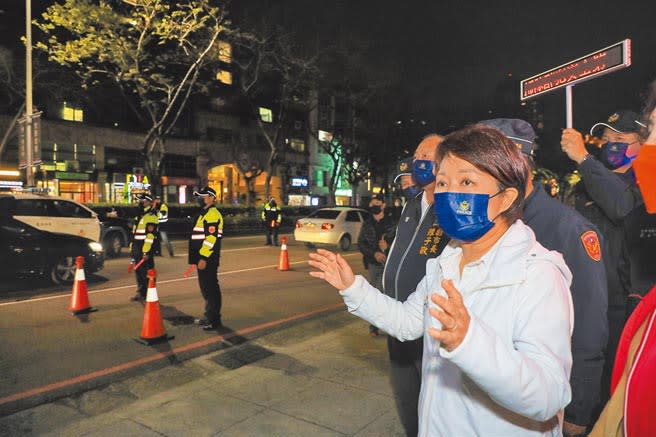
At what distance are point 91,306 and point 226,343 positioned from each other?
10.3ft

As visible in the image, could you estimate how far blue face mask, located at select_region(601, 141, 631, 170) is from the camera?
9.91 ft

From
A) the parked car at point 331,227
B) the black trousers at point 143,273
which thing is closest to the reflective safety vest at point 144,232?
the black trousers at point 143,273

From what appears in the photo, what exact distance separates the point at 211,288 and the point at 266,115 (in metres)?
39.6

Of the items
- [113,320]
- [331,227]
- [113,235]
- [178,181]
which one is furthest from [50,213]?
[178,181]

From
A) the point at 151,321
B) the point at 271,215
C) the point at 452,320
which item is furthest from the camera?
the point at 271,215

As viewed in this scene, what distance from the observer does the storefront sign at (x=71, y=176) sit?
2792 centimetres

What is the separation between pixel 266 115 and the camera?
4434 cm

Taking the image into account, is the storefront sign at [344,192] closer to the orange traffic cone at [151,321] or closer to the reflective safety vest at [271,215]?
the reflective safety vest at [271,215]

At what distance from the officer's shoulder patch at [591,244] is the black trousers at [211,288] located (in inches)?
200

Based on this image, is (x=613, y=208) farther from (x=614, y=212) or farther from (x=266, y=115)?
(x=266, y=115)

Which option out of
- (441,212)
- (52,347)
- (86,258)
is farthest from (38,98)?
(441,212)

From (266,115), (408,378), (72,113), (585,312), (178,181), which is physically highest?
(266,115)

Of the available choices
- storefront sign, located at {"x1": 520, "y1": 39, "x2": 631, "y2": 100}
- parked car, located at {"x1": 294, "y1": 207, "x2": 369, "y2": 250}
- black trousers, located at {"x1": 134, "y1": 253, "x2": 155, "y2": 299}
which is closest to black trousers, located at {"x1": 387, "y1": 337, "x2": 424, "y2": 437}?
storefront sign, located at {"x1": 520, "y1": 39, "x2": 631, "y2": 100}

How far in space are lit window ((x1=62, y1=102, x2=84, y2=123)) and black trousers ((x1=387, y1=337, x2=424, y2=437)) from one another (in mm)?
30901
